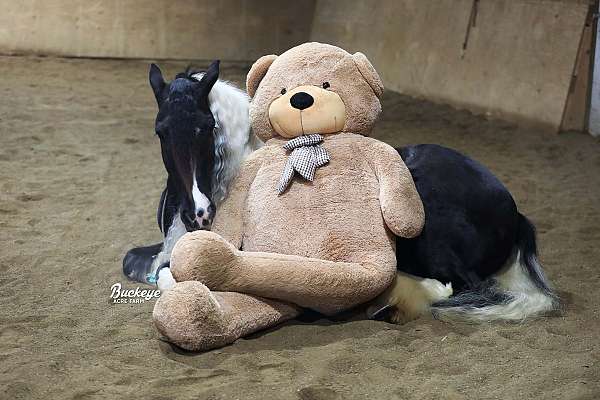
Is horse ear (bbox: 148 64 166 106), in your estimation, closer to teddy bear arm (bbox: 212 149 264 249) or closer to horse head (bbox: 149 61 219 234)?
horse head (bbox: 149 61 219 234)

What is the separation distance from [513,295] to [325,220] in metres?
0.75

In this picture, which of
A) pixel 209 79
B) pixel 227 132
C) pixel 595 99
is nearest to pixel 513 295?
pixel 227 132

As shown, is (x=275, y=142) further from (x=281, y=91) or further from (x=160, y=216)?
(x=160, y=216)

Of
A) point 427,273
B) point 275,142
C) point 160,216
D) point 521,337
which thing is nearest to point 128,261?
point 160,216

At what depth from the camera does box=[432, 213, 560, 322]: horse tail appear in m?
2.73

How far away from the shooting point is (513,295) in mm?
2844

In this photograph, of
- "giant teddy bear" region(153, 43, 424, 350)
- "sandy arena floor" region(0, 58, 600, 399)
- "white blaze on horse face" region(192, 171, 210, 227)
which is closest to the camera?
"sandy arena floor" region(0, 58, 600, 399)

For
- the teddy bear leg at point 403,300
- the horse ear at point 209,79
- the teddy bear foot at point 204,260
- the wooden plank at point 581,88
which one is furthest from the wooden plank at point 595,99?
the teddy bear foot at point 204,260

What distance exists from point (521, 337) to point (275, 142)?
1015mm

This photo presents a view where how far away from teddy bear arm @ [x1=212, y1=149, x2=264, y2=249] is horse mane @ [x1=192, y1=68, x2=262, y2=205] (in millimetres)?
22

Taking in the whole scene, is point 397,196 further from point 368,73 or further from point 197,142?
point 197,142

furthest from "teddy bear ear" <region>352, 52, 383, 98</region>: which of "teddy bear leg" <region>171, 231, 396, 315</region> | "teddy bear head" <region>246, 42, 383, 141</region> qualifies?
"teddy bear leg" <region>171, 231, 396, 315</region>

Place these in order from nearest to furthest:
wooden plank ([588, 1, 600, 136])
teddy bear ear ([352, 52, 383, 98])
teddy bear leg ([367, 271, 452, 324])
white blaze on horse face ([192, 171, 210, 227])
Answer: white blaze on horse face ([192, 171, 210, 227])
teddy bear leg ([367, 271, 452, 324])
teddy bear ear ([352, 52, 383, 98])
wooden plank ([588, 1, 600, 136])

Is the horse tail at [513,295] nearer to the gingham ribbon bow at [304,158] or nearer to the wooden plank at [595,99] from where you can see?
the gingham ribbon bow at [304,158]
